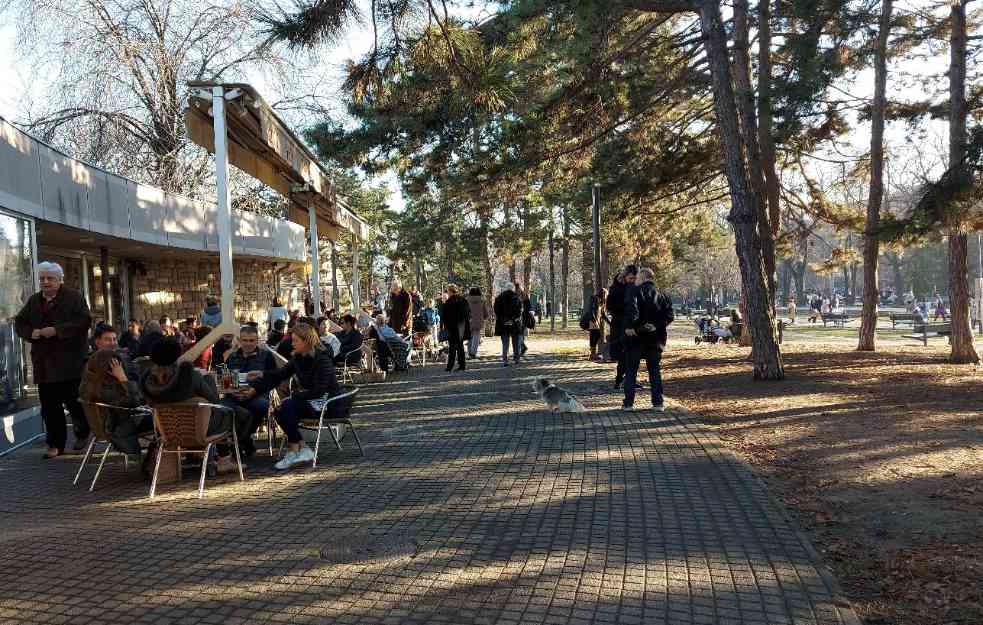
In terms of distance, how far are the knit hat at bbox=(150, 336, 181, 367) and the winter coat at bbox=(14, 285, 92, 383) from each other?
191 centimetres

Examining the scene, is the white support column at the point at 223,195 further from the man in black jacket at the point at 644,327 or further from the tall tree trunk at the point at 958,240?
the tall tree trunk at the point at 958,240

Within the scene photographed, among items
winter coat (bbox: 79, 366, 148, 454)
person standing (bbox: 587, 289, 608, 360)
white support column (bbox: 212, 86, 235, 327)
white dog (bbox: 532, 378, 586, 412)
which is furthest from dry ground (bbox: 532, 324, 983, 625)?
white support column (bbox: 212, 86, 235, 327)

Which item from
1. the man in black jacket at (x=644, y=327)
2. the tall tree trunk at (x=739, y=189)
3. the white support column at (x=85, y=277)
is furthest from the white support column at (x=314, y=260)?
the tall tree trunk at (x=739, y=189)

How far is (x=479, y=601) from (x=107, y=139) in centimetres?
2192

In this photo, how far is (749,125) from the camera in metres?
14.4

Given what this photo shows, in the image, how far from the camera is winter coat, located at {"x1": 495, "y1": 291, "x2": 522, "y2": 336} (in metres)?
16.3

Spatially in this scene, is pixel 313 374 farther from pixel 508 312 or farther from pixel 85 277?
pixel 85 277

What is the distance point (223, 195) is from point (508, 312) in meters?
8.89

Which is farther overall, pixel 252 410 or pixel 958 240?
pixel 958 240

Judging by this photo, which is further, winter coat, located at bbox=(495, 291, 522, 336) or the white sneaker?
winter coat, located at bbox=(495, 291, 522, 336)

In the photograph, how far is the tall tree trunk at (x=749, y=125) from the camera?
46.8ft

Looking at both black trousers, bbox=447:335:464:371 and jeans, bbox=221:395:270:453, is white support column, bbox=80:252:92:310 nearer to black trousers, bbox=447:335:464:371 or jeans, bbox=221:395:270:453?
black trousers, bbox=447:335:464:371

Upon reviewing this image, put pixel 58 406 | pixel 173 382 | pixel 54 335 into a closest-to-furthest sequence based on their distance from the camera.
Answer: pixel 173 382 < pixel 54 335 < pixel 58 406

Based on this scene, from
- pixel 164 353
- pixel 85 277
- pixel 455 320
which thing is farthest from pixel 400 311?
pixel 164 353
